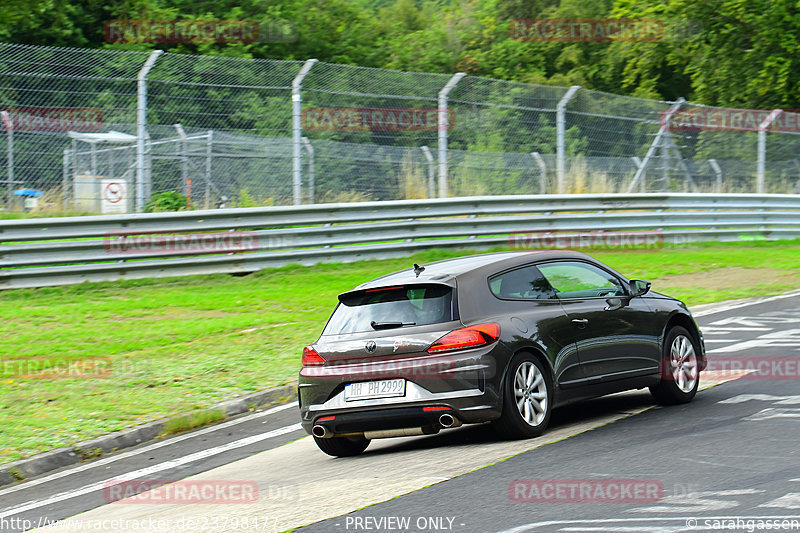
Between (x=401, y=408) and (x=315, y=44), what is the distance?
3226 cm

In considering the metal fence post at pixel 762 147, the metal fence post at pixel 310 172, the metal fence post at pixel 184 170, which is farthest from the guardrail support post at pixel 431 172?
the metal fence post at pixel 762 147

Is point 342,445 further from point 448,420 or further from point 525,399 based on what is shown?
point 525,399

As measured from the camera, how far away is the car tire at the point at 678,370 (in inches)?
340

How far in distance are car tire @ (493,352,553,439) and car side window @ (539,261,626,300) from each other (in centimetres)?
83

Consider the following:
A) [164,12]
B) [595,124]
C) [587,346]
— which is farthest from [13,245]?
[164,12]

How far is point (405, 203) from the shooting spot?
18.8 m

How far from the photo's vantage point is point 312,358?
25.7 feet

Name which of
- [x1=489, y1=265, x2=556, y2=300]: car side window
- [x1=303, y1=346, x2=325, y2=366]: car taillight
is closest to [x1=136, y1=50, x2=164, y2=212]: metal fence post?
[x1=303, y1=346, x2=325, y2=366]: car taillight

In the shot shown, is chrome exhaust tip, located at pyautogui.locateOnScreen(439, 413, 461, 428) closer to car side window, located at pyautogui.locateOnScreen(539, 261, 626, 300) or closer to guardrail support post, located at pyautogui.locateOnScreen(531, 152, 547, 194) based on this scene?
car side window, located at pyautogui.locateOnScreen(539, 261, 626, 300)

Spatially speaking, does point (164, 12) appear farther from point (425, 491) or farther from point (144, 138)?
point (425, 491)

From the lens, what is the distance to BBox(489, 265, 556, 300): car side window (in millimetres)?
7836

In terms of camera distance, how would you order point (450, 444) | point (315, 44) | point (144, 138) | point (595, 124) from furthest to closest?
point (315, 44) < point (595, 124) < point (144, 138) < point (450, 444)

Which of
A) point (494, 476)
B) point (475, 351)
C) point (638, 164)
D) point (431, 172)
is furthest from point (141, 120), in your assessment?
point (638, 164)

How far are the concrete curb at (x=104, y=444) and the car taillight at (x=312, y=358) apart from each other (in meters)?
1.91
